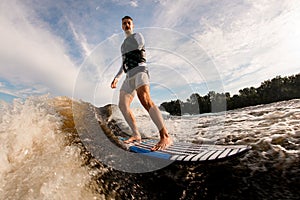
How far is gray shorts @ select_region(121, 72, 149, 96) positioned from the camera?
3.90m

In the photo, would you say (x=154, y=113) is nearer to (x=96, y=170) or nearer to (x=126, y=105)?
(x=126, y=105)

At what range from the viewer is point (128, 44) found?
4.12m

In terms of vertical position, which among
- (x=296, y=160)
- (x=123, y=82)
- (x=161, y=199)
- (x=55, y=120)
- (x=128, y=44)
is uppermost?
(x=128, y=44)

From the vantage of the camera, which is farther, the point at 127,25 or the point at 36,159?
the point at 127,25

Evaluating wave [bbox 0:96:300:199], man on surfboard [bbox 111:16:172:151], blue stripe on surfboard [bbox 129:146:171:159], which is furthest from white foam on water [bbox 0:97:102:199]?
man on surfboard [bbox 111:16:172:151]

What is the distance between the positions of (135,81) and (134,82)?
0.34 feet

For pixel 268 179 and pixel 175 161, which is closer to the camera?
pixel 268 179

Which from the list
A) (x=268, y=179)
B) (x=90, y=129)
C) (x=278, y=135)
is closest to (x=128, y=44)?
(x=90, y=129)

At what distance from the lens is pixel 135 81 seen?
405cm

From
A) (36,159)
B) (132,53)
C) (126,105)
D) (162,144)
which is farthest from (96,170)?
(132,53)

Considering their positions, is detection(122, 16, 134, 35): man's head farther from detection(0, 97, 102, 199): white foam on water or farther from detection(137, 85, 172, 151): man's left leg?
detection(0, 97, 102, 199): white foam on water

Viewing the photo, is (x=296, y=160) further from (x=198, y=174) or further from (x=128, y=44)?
(x=128, y=44)

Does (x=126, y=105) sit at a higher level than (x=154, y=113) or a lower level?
higher

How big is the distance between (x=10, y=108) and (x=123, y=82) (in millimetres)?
2116
